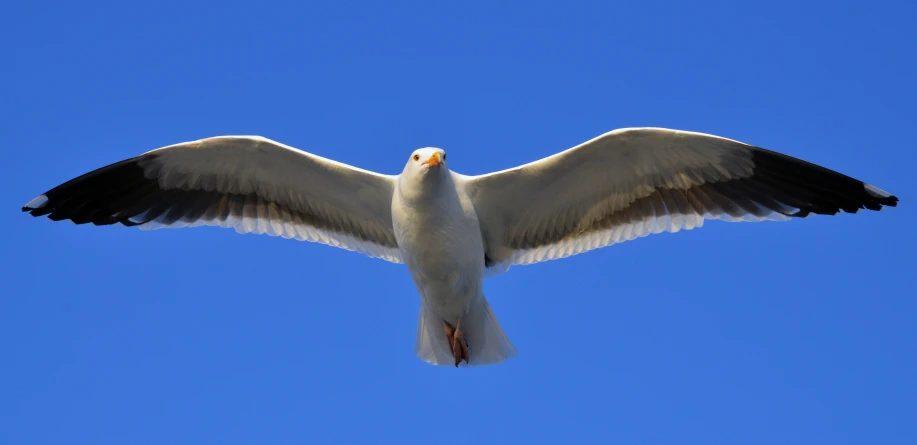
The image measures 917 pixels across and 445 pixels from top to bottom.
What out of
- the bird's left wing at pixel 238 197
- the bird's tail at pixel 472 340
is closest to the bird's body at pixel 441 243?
the bird's tail at pixel 472 340

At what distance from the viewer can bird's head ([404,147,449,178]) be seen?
34.9 feet

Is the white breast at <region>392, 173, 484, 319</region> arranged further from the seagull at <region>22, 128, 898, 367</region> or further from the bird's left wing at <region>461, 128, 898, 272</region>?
the bird's left wing at <region>461, 128, 898, 272</region>

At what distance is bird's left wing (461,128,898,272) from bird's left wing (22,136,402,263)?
1190mm

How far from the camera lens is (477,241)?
11.5 m

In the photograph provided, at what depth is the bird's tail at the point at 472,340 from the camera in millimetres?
11812

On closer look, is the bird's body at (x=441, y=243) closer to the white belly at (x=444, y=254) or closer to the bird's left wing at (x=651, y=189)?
the white belly at (x=444, y=254)

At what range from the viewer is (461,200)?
11383 mm

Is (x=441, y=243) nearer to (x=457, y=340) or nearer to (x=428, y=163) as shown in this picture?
(x=428, y=163)

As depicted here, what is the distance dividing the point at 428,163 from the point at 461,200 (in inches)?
33.6

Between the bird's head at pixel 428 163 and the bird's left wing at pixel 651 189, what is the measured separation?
2.18 ft

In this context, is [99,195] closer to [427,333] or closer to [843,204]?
[427,333]

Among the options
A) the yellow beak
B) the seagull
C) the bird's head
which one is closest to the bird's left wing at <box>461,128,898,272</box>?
the seagull

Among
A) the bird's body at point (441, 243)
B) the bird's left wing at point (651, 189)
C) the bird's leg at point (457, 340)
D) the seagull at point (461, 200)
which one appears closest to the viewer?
the bird's body at point (441, 243)

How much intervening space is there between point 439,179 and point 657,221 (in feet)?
7.64
